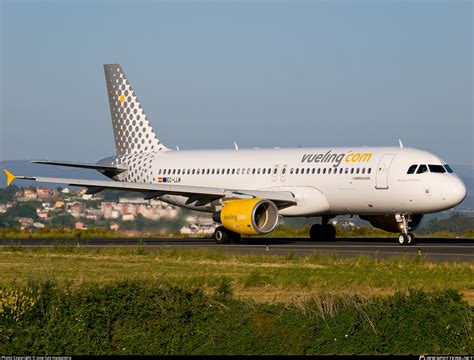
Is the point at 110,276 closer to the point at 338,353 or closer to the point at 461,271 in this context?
the point at 461,271

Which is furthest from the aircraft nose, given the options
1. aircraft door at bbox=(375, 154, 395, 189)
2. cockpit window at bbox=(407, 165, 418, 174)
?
aircraft door at bbox=(375, 154, 395, 189)

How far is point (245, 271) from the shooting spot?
952 inches

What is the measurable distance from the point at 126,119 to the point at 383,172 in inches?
626

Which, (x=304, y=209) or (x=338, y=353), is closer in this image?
(x=338, y=353)

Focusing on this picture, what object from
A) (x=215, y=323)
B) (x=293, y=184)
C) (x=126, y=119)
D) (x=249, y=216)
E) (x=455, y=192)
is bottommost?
(x=215, y=323)

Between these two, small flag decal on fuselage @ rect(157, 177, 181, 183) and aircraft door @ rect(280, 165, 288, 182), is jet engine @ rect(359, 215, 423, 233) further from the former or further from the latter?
small flag decal on fuselage @ rect(157, 177, 181, 183)

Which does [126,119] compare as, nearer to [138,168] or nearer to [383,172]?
[138,168]

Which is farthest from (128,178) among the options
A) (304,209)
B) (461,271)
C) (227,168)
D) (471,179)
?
(471,179)

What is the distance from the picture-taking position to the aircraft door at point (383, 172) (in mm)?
35469

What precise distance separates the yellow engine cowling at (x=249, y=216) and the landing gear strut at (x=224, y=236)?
95cm

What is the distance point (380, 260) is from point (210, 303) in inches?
508

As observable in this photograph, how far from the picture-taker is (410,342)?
1356 centimetres

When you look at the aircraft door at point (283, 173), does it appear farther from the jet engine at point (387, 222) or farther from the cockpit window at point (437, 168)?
the cockpit window at point (437, 168)

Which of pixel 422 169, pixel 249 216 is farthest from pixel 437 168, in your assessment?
pixel 249 216
